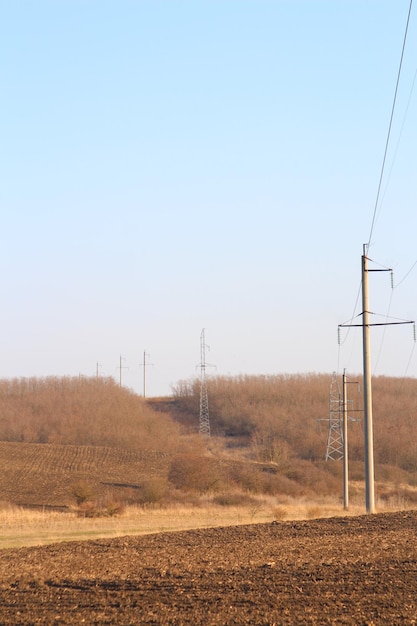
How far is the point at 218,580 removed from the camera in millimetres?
12625

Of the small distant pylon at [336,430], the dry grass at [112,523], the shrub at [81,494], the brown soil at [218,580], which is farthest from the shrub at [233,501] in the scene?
the brown soil at [218,580]

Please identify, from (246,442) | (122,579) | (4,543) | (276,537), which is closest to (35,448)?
(246,442)

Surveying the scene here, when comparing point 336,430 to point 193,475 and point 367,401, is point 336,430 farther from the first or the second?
point 367,401

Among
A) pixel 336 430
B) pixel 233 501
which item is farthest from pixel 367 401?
pixel 336 430

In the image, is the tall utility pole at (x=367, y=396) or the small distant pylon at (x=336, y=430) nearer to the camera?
the tall utility pole at (x=367, y=396)

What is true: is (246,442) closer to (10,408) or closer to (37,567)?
(10,408)

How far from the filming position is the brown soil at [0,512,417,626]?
400 inches

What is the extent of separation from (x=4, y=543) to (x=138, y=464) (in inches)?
2296

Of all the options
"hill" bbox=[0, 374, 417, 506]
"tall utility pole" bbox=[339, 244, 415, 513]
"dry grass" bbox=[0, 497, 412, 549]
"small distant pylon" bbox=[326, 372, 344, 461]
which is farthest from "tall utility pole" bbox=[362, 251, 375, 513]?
"small distant pylon" bbox=[326, 372, 344, 461]

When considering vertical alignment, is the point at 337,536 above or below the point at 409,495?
above

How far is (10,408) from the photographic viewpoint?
5128 inches

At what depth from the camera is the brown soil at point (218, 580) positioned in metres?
10.2

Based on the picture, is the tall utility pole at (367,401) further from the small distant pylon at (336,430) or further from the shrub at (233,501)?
the small distant pylon at (336,430)

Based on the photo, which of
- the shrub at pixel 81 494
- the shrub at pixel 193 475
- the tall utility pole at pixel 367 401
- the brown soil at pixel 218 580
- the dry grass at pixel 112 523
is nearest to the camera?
the brown soil at pixel 218 580
